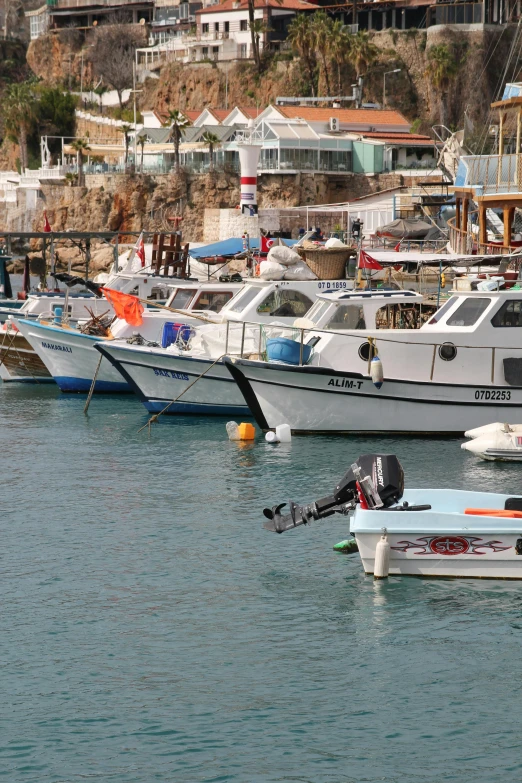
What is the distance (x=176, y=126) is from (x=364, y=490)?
6752 cm

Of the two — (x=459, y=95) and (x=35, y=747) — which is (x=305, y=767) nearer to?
(x=35, y=747)

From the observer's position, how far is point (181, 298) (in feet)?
96.5

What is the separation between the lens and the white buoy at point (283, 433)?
75.2ft

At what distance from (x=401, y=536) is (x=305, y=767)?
4.52 meters

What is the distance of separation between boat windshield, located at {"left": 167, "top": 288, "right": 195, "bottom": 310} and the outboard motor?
14.6 metres

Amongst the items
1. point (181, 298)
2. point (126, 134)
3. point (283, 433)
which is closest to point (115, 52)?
point (126, 134)

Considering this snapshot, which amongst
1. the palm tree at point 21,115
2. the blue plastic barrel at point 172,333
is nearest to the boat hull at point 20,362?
the blue plastic barrel at point 172,333

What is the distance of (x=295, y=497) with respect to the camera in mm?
18766

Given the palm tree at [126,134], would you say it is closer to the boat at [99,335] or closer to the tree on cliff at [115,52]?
the tree on cliff at [115,52]

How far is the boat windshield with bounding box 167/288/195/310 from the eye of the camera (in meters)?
29.3

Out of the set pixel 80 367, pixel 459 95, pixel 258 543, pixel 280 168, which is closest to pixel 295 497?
pixel 258 543

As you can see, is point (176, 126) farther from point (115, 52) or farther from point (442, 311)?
point (442, 311)

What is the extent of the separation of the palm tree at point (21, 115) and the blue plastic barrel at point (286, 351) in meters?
76.6

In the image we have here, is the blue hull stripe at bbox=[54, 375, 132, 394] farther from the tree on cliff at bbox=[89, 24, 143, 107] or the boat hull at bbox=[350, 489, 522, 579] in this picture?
the tree on cliff at bbox=[89, 24, 143, 107]
